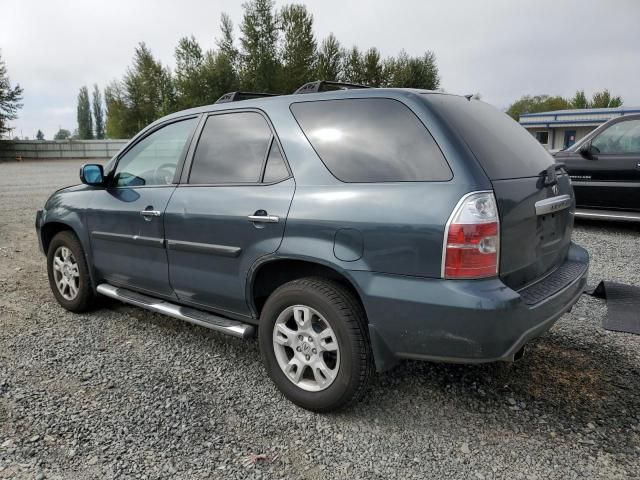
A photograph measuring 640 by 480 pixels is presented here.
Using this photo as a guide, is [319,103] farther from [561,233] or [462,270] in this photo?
[561,233]

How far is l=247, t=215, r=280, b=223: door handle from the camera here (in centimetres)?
289

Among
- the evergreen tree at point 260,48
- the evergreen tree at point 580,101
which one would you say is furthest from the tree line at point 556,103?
the evergreen tree at point 260,48

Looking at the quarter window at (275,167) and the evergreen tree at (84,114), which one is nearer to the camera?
the quarter window at (275,167)

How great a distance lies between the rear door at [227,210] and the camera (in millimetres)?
2979

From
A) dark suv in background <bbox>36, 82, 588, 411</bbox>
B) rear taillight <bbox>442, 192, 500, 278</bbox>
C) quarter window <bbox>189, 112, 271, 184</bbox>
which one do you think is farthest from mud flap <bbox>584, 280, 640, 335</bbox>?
quarter window <bbox>189, 112, 271, 184</bbox>

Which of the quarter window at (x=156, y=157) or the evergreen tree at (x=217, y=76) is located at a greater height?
the evergreen tree at (x=217, y=76)

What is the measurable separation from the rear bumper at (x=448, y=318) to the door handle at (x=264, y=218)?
609mm

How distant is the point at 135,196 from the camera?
3.81 meters

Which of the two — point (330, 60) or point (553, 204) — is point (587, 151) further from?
point (330, 60)

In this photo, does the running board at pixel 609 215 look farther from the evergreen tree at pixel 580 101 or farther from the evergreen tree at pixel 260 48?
the evergreen tree at pixel 580 101

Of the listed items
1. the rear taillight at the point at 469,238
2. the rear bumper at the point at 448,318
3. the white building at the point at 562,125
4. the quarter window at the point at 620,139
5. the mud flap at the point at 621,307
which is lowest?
the mud flap at the point at 621,307

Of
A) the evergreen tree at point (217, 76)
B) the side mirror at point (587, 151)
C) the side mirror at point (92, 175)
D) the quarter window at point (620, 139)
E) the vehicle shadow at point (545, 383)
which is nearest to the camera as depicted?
the vehicle shadow at point (545, 383)

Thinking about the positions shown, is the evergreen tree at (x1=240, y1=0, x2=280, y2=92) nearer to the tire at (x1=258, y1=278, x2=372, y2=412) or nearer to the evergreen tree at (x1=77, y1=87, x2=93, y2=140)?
the tire at (x1=258, y1=278, x2=372, y2=412)

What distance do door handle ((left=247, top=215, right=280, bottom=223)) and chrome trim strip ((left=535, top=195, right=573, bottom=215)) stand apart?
1.42 m
